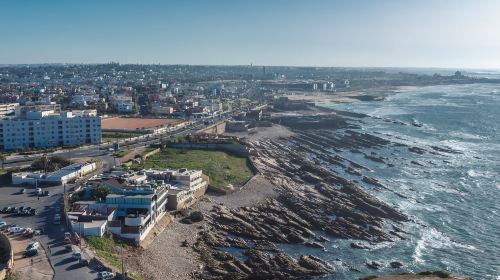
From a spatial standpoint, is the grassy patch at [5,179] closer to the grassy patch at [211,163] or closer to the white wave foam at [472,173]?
the grassy patch at [211,163]

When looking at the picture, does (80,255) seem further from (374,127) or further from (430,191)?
(374,127)

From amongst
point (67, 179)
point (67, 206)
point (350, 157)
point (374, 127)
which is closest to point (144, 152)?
point (67, 179)

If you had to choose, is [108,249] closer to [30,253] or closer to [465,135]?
[30,253]

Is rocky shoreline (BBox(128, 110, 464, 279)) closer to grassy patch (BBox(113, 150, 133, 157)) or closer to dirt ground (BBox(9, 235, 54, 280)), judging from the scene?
dirt ground (BBox(9, 235, 54, 280))

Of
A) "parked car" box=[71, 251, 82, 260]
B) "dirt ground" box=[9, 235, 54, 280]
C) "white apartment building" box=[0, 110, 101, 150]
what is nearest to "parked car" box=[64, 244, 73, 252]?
"parked car" box=[71, 251, 82, 260]

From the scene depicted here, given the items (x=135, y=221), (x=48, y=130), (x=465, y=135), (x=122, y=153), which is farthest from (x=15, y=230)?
(x=465, y=135)

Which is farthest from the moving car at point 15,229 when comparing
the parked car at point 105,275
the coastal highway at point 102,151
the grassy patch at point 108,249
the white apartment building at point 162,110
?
the white apartment building at point 162,110
